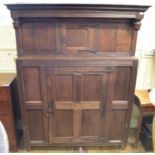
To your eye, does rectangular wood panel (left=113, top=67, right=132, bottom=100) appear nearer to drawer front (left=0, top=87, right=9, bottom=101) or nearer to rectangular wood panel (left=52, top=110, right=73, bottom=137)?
rectangular wood panel (left=52, top=110, right=73, bottom=137)

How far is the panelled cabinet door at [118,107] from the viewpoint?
72.8 inches

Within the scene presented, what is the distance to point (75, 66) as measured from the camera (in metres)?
1.78

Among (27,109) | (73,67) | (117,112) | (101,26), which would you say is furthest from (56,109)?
(101,26)

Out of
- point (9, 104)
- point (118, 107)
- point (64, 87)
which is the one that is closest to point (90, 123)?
point (118, 107)

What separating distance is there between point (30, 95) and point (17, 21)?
71 centimetres

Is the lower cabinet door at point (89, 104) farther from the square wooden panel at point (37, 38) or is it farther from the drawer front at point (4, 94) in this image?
the drawer front at point (4, 94)

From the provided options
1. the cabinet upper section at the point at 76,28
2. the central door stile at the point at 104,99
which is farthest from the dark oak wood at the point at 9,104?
the central door stile at the point at 104,99

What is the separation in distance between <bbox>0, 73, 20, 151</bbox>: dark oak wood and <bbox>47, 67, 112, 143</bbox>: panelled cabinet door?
0.40 m

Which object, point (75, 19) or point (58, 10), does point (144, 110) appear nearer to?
point (75, 19)

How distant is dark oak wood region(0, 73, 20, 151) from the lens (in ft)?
6.22

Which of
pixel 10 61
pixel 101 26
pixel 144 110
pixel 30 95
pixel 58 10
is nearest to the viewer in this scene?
pixel 58 10

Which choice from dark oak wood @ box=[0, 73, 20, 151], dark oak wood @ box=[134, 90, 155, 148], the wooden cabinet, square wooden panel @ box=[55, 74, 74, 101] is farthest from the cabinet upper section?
dark oak wood @ box=[134, 90, 155, 148]

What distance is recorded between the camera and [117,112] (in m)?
1.99

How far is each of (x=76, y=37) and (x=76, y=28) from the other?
3.2 inches
